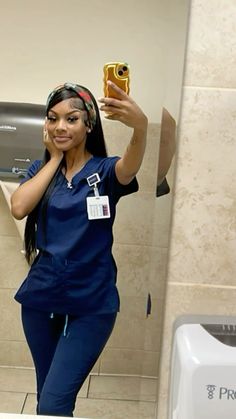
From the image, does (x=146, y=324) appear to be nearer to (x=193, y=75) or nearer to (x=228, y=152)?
(x=228, y=152)

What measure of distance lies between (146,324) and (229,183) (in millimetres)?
309

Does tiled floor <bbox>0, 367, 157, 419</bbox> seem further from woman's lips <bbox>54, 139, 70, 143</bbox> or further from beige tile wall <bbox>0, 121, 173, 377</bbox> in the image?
woman's lips <bbox>54, 139, 70, 143</bbox>

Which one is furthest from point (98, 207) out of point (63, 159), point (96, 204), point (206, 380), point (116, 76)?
point (206, 380)

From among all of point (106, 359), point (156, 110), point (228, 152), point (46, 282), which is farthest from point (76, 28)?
point (106, 359)

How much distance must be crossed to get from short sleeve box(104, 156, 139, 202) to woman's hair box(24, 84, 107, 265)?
0.08 ft

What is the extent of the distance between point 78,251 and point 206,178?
27cm

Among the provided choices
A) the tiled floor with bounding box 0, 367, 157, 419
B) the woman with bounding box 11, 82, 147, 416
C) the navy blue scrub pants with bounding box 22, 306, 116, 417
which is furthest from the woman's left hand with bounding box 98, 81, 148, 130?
the tiled floor with bounding box 0, 367, 157, 419

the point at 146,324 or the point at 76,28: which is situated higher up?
the point at 76,28

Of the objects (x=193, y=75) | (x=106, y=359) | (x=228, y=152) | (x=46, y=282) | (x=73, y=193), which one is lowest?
(x=106, y=359)

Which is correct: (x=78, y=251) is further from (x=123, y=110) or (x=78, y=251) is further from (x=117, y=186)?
(x=123, y=110)

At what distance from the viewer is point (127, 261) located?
0.90m

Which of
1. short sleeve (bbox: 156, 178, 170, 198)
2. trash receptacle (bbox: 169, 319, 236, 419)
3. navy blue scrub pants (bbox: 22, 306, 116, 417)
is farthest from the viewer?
navy blue scrub pants (bbox: 22, 306, 116, 417)

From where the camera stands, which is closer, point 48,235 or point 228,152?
point 228,152

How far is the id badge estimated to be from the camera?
34.3 inches
